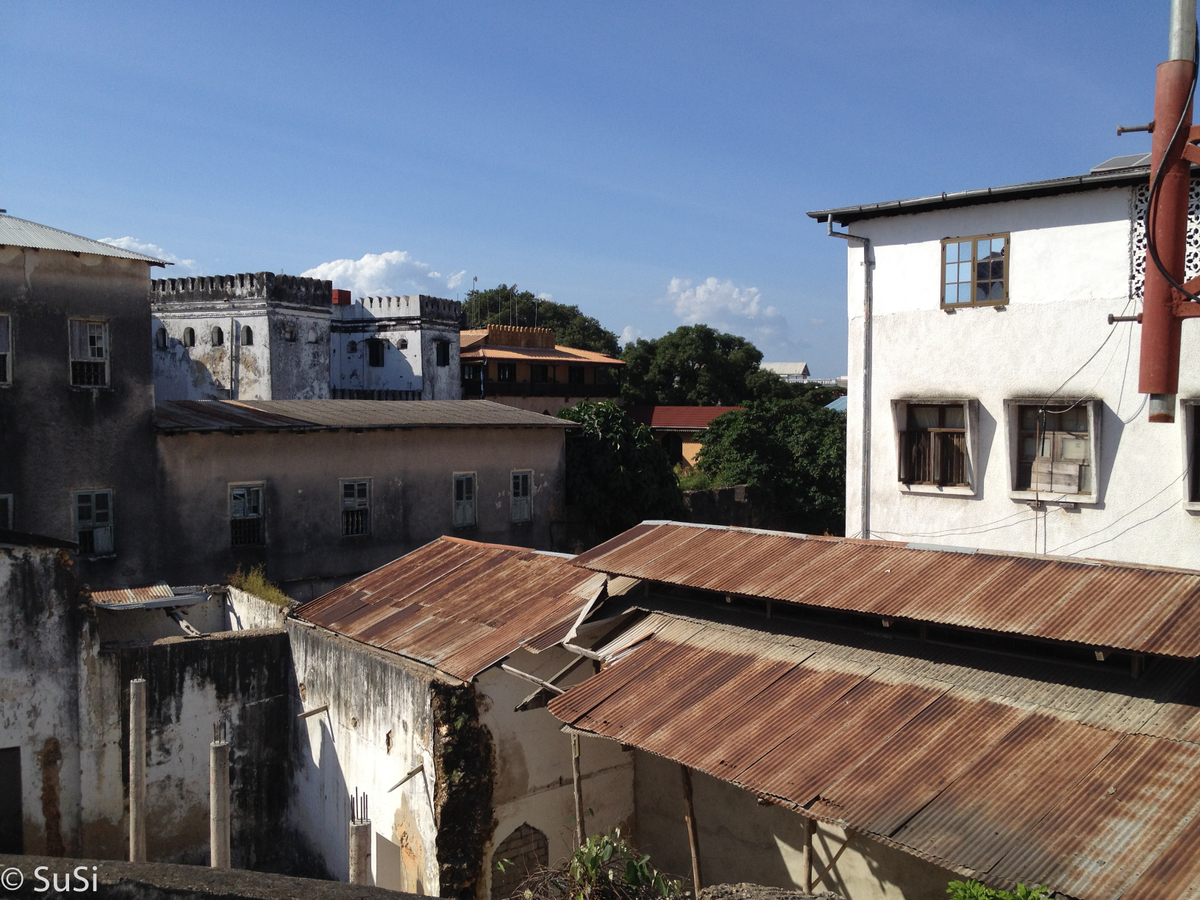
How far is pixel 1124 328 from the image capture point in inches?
519

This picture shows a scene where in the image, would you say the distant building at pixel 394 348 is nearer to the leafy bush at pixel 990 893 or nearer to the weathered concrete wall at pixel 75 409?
the weathered concrete wall at pixel 75 409

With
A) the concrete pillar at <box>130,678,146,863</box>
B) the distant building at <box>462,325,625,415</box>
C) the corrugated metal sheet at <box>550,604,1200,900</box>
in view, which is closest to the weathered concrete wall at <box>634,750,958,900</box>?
the corrugated metal sheet at <box>550,604,1200,900</box>

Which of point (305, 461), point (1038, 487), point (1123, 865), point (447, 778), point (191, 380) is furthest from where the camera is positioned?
→ point (191, 380)

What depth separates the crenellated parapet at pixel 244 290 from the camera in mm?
33781

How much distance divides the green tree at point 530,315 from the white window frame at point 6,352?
51.0 m

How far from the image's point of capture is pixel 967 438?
578 inches

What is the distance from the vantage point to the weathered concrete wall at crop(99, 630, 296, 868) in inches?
505

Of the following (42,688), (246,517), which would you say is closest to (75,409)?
(246,517)

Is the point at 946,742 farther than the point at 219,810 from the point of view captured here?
No

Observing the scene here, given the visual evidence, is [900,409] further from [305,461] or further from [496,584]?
[305,461]

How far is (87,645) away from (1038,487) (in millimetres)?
13229

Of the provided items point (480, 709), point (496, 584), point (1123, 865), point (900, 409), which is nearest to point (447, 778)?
point (480, 709)

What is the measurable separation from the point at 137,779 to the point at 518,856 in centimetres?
414

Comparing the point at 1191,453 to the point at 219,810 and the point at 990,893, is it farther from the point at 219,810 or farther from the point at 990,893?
the point at 219,810
